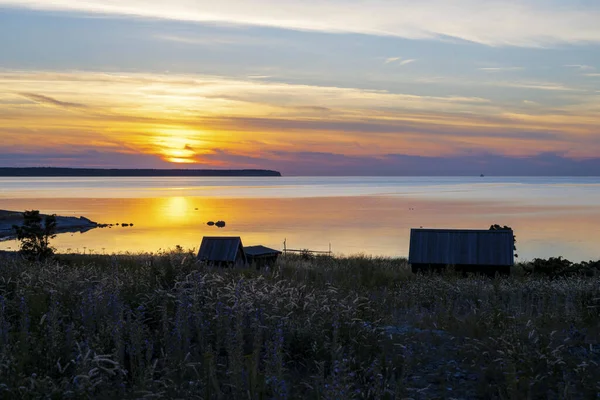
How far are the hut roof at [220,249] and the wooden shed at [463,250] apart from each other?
Answer: 830cm

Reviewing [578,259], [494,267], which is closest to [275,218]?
[578,259]

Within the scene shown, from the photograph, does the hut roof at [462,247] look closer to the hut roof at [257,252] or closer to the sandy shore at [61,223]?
the hut roof at [257,252]

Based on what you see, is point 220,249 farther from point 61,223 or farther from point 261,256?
point 61,223

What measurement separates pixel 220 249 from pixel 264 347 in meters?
20.1

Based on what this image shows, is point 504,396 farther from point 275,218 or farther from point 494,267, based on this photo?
point 275,218

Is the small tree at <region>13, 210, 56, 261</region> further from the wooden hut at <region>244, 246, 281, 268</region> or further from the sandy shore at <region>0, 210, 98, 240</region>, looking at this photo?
the sandy shore at <region>0, 210, 98, 240</region>

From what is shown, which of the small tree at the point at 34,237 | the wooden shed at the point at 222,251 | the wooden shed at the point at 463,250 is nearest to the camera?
the small tree at the point at 34,237

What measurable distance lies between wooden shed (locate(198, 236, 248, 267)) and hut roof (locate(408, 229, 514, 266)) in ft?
26.8

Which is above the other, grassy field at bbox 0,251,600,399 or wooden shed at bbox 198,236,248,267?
wooden shed at bbox 198,236,248,267

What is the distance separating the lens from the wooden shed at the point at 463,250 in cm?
2573

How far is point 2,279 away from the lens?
9.57m

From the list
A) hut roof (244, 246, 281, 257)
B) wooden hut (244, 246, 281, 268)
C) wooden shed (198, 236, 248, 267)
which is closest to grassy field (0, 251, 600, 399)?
wooden shed (198, 236, 248, 267)

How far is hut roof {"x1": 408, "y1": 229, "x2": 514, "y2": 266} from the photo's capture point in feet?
84.5

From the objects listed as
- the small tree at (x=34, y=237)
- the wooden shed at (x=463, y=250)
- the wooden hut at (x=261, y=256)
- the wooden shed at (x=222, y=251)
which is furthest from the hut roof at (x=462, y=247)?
the small tree at (x=34, y=237)
